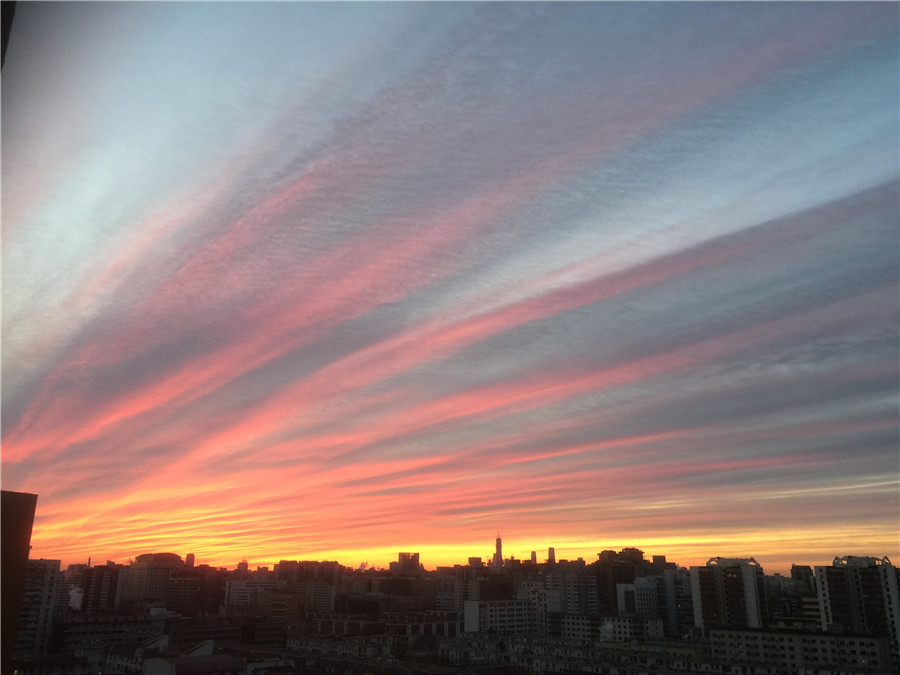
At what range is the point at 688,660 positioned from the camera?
22.8 meters

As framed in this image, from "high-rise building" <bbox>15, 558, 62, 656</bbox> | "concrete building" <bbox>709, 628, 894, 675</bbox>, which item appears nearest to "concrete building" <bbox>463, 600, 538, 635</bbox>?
"concrete building" <bbox>709, 628, 894, 675</bbox>

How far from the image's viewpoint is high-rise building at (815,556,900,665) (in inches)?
1113

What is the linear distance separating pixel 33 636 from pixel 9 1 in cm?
3148

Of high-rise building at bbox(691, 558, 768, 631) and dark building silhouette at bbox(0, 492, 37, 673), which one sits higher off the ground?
dark building silhouette at bbox(0, 492, 37, 673)

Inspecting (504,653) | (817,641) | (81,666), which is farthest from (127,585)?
(817,641)

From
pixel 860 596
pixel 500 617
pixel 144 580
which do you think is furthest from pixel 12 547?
pixel 144 580

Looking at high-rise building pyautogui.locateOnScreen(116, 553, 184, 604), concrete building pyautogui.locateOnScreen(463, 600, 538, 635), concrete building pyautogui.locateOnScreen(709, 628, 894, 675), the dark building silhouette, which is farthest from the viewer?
high-rise building pyautogui.locateOnScreen(116, 553, 184, 604)

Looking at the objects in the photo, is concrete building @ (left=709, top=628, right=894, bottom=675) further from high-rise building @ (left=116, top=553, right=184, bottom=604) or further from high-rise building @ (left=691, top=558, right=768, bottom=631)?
high-rise building @ (left=116, top=553, right=184, bottom=604)

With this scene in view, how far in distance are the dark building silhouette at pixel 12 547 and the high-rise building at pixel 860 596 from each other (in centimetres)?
2999

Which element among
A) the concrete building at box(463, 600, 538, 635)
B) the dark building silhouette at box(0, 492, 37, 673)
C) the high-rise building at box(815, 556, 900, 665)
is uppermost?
the dark building silhouette at box(0, 492, 37, 673)

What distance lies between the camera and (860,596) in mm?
30078

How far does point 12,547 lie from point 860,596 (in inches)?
1351

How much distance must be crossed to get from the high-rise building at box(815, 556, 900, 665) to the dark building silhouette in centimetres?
2999

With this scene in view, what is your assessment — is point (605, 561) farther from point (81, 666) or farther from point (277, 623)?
point (81, 666)
